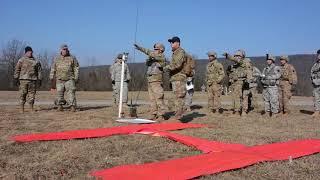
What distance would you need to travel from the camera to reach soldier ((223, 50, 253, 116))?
50.3 ft

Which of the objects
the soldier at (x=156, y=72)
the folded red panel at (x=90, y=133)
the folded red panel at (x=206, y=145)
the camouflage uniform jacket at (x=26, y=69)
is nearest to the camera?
the folded red panel at (x=206, y=145)

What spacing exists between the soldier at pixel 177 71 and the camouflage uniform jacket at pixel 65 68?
4.31 meters

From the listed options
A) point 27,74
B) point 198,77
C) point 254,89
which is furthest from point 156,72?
point 198,77

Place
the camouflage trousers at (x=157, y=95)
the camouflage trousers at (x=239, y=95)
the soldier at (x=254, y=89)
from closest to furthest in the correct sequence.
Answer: the camouflage trousers at (x=157, y=95) → the camouflage trousers at (x=239, y=95) → the soldier at (x=254, y=89)

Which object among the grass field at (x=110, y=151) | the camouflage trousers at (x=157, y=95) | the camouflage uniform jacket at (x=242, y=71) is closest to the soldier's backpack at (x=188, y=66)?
the camouflage trousers at (x=157, y=95)

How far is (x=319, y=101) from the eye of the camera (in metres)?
16.0

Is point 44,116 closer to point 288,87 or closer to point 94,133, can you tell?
point 94,133

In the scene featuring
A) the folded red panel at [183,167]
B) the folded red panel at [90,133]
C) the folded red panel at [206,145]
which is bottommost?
the folded red panel at [183,167]

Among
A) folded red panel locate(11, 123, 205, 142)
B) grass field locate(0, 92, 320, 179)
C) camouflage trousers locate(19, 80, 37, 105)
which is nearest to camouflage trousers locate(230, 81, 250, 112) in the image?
grass field locate(0, 92, 320, 179)

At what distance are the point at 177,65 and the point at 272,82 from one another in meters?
4.65

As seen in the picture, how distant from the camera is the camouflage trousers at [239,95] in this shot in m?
15.5

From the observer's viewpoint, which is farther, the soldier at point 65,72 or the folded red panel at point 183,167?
the soldier at point 65,72

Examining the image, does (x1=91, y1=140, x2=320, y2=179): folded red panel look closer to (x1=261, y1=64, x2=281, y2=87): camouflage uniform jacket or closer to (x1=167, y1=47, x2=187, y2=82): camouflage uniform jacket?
(x1=167, y1=47, x2=187, y2=82): camouflage uniform jacket

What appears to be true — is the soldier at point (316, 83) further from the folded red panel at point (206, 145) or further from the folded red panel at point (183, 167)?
the folded red panel at point (183, 167)
